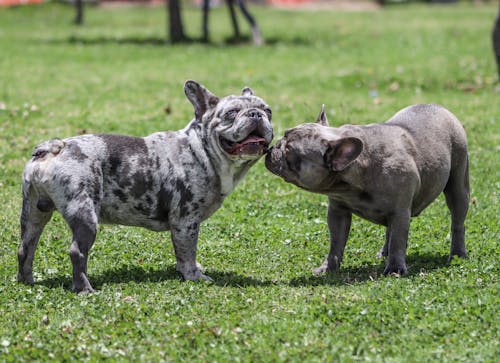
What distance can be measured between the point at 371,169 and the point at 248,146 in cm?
119

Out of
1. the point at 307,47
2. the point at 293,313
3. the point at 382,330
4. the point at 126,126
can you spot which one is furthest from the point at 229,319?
the point at 307,47

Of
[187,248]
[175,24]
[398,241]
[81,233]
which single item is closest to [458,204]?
[398,241]

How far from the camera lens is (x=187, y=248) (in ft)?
26.7

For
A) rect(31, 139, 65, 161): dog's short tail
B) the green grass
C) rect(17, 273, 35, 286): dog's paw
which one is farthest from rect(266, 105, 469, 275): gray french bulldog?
rect(17, 273, 35, 286): dog's paw

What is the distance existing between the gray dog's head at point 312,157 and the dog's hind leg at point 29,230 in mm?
2168

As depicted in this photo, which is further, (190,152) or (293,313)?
(190,152)

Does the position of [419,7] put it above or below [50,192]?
below

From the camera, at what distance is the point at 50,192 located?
297 inches

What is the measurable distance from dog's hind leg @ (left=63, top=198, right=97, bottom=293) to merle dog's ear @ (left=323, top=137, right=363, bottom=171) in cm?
219

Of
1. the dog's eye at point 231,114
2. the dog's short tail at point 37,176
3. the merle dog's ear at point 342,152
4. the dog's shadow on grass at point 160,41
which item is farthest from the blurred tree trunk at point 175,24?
the merle dog's ear at point 342,152

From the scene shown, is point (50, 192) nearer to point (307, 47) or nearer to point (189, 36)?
point (307, 47)

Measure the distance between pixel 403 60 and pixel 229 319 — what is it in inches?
668

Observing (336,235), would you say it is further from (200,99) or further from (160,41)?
(160,41)

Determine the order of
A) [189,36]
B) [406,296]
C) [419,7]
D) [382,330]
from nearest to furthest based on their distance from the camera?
1. [382,330]
2. [406,296]
3. [189,36]
4. [419,7]
